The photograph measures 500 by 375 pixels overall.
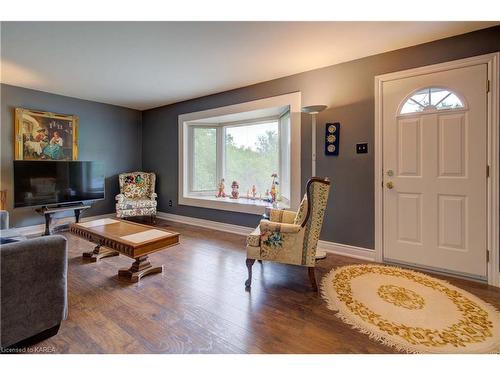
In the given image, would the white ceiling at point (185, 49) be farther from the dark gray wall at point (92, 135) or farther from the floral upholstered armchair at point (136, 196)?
the floral upholstered armchair at point (136, 196)

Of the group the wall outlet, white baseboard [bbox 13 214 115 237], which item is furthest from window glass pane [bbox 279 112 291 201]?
white baseboard [bbox 13 214 115 237]

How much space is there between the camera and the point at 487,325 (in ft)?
5.36

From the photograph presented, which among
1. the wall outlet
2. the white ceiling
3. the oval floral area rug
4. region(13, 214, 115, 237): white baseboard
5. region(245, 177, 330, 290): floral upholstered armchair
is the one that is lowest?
the oval floral area rug

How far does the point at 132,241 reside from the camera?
2188 mm

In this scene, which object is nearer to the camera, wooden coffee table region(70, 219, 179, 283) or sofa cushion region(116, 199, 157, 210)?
wooden coffee table region(70, 219, 179, 283)

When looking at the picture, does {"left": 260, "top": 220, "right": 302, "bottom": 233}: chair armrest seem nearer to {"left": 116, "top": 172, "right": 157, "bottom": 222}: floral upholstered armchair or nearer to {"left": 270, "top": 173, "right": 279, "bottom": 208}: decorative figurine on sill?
{"left": 270, "top": 173, "right": 279, "bottom": 208}: decorative figurine on sill

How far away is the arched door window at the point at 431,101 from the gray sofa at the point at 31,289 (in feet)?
11.0

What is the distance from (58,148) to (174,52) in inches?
117

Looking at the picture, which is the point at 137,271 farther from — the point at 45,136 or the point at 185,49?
the point at 45,136

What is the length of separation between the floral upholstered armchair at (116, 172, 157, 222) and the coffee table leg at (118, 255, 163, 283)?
221 cm

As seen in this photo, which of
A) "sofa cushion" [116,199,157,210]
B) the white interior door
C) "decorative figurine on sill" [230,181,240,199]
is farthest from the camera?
"decorative figurine on sill" [230,181,240,199]

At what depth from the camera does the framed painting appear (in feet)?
12.2
